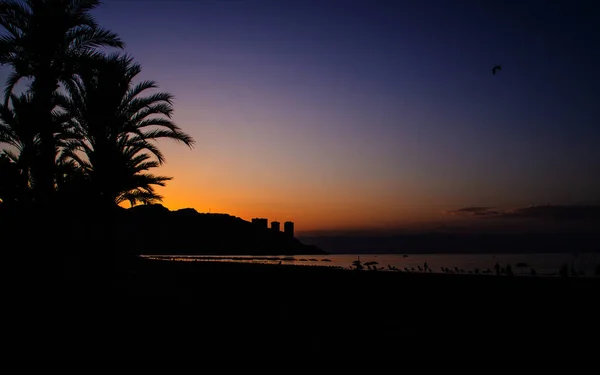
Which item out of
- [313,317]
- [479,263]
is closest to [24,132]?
[313,317]

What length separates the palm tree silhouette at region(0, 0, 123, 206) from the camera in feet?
46.6

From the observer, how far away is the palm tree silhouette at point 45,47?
1420 cm

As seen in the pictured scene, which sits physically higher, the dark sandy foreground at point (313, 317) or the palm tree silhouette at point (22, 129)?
the palm tree silhouette at point (22, 129)

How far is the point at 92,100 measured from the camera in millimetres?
18641

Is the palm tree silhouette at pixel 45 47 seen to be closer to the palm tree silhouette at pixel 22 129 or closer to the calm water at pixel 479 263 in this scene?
the palm tree silhouette at pixel 22 129

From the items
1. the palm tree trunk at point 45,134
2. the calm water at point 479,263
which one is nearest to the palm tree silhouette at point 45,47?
the palm tree trunk at point 45,134

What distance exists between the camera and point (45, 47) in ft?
47.0

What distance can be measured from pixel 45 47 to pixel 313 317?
12.4 metres

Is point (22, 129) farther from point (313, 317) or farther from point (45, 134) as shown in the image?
point (313, 317)

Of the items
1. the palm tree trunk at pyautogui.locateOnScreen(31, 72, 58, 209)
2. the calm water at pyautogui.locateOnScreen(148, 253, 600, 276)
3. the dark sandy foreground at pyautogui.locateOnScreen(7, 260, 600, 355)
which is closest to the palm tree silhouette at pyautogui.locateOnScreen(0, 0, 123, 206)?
the palm tree trunk at pyautogui.locateOnScreen(31, 72, 58, 209)

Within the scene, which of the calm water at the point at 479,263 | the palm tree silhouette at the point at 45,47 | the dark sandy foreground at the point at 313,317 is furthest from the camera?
the calm water at the point at 479,263

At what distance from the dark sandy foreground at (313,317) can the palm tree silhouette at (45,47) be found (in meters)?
5.62

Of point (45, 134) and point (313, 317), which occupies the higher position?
point (45, 134)

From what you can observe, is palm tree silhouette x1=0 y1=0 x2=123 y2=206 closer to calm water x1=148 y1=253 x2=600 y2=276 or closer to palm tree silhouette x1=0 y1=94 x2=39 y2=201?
palm tree silhouette x1=0 y1=94 x2=39 y2=201
